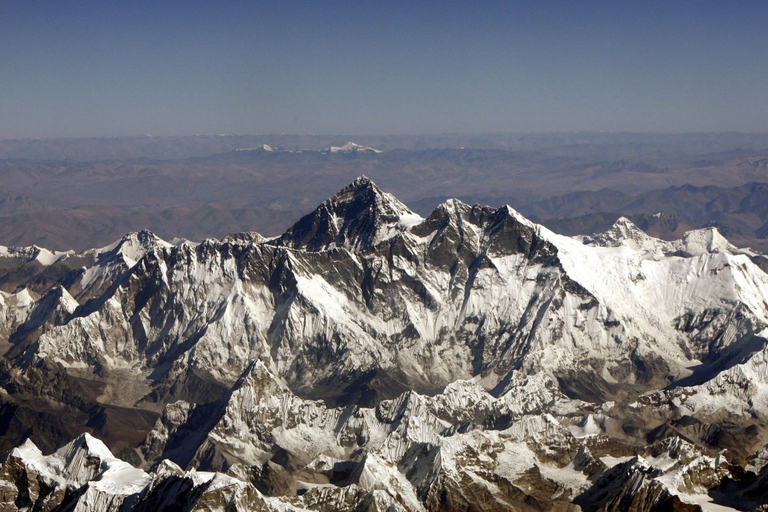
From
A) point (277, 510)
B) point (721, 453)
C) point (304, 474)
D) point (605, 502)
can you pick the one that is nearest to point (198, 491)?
point (277, 510)

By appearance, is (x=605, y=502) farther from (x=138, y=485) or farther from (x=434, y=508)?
A: (x=138, y=485)

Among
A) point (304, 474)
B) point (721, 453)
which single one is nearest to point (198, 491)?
point (304, 474)

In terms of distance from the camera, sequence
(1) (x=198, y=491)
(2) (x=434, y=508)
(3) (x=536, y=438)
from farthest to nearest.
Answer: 1. (3) (x=536, y=438)
2. (2) (x=434, y=508)
3. (1) (x=198, y=491)

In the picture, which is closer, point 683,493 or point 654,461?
point 683,493

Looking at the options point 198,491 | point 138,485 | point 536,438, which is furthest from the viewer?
point 536,438

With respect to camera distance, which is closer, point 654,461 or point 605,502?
point 605,502

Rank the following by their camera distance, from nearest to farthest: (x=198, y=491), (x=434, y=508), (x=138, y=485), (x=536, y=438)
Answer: (x=198, y=491) < (x=138, y=485) < (x=434, y=508) < (x=536, y=438)

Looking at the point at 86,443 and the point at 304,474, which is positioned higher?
the point at 86,443

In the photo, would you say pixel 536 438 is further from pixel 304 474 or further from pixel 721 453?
pixel 304 474

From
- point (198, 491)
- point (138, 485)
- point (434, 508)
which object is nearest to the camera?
point (198, 491)
